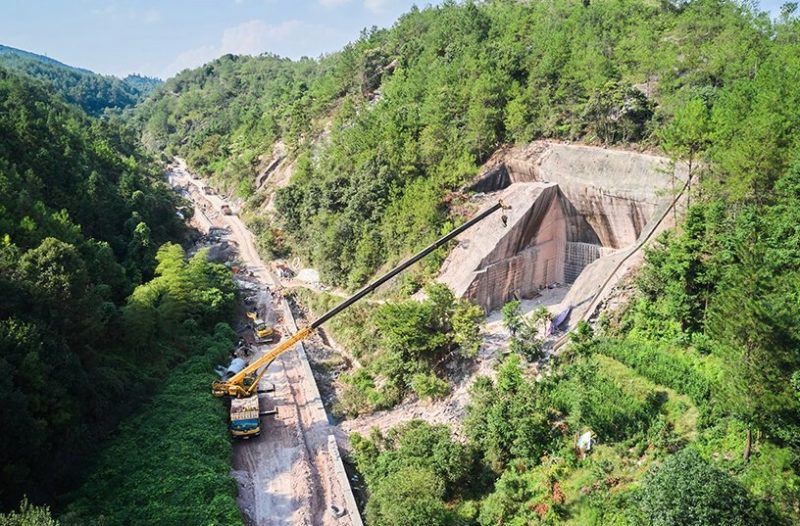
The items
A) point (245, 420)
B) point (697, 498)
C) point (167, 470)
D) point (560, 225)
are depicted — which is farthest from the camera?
point (560, 225)

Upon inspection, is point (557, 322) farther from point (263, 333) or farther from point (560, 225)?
point (263, 333)

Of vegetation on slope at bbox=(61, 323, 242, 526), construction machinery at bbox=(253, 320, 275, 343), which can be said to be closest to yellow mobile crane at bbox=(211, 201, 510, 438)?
vegetation on slope at bbox=(61, 323, 242, 526)

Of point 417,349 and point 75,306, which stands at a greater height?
point 75,306

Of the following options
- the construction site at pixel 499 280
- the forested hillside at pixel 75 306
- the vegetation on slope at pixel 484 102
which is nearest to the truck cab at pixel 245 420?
the construction site at pixel 499 280

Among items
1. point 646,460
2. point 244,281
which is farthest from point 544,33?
point 646,460

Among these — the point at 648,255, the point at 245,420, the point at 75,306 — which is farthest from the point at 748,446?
the point at 75,306

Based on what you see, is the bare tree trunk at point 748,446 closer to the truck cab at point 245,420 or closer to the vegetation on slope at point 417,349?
the vegetation on slope at point 417,349

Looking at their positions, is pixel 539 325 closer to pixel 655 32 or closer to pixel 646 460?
pixel 646 460
